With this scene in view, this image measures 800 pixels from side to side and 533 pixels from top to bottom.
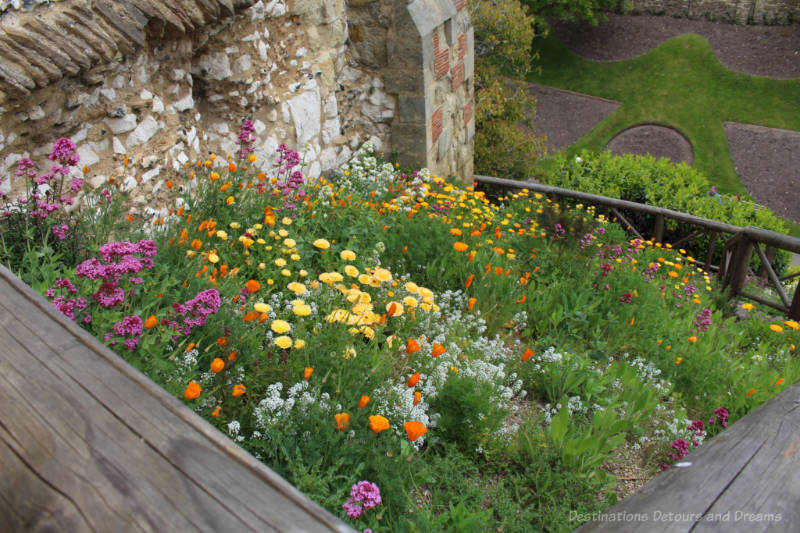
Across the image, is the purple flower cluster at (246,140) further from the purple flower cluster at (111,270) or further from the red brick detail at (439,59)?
the red brick detail at (439,59)

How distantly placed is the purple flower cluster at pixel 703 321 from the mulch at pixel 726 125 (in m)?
11.0

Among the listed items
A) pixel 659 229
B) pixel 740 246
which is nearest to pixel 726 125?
pixel 659 229

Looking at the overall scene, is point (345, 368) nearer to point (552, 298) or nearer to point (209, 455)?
point (209, 455)

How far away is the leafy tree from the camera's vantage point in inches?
413

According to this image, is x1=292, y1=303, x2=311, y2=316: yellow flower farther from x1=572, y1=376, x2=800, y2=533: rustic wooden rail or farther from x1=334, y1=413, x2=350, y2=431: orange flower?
x1=572, y1=376, x2=800, y2=533: rustic wooden rail

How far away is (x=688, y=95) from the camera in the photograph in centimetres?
1712

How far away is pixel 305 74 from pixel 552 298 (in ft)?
8.49

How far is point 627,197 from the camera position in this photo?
9.75 meters

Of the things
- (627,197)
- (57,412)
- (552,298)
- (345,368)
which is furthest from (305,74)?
(627,197)

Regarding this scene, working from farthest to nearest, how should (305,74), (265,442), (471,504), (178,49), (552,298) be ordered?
(305,74) < (552,298) < (178,49) < (471,504) < (265,442)

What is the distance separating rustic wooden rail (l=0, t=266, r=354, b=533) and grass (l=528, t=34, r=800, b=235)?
1570 cm

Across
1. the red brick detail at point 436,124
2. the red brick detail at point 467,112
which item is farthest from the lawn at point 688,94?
the red brick detail at point 436,124

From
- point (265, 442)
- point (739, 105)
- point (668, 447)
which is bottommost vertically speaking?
point (739, 105)

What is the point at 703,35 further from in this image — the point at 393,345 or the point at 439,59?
the point at 393,345
